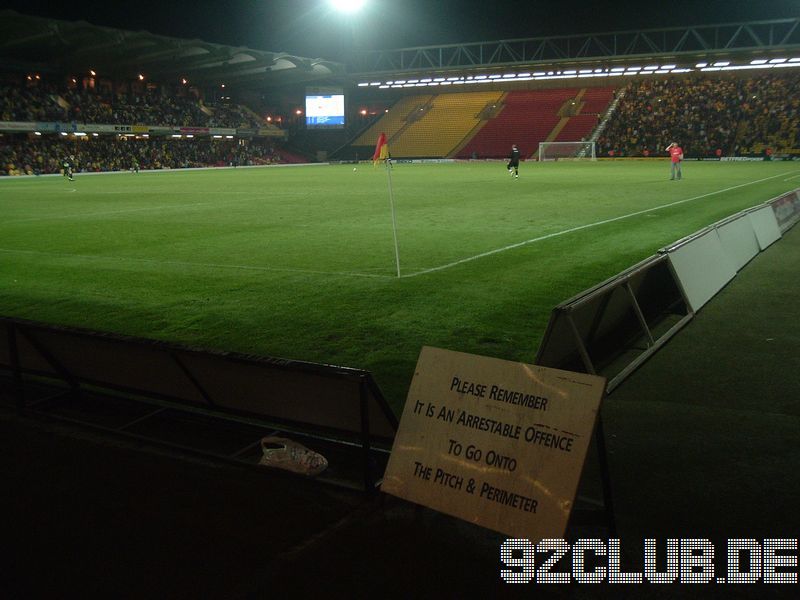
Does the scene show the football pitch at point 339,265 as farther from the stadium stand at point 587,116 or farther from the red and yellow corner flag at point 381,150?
the stadium stand at point 587,116

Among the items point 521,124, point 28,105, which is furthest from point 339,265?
point 521,124

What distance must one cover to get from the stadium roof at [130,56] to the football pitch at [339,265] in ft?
95.6

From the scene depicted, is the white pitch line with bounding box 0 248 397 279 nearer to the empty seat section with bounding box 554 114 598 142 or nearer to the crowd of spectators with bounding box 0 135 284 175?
the crowd of spectators with bounding box 0 135 284 175

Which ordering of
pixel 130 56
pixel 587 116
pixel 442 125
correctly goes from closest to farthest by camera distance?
pixel 130 56 → pixel 587 116 → pixel 442 125

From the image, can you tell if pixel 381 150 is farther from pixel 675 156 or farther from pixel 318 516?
pixel 675 156

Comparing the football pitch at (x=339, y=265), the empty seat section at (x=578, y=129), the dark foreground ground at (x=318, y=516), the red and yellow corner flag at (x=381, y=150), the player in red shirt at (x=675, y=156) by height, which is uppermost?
the empty seat section at (x=578, y=129)

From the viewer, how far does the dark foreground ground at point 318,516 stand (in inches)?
143

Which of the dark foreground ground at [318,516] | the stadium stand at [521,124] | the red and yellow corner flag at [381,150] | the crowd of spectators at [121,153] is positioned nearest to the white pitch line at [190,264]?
the red and yellow corner flag at [381,150]

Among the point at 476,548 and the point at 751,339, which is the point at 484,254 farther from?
the point at 476,548

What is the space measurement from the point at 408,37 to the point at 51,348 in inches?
3187

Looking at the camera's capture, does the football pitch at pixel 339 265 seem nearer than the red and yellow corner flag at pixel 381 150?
Yes

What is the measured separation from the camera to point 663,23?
72125mm

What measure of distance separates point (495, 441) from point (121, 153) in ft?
228

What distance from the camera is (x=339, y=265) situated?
43.0ft
